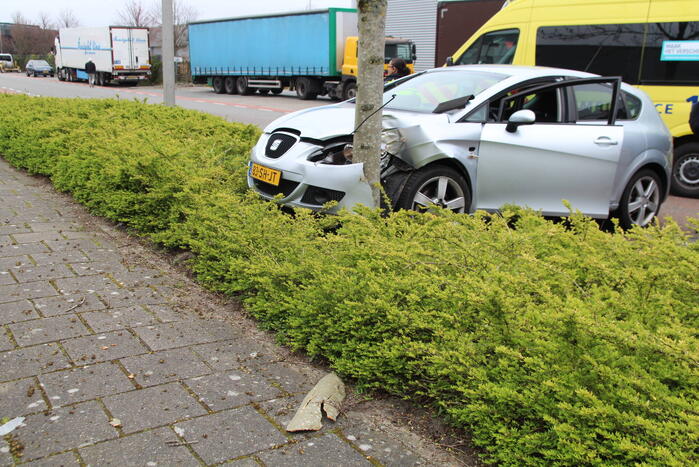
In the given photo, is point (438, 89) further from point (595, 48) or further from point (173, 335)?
point (595, 48)

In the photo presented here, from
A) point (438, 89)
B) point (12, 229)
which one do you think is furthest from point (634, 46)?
point (12, 229)

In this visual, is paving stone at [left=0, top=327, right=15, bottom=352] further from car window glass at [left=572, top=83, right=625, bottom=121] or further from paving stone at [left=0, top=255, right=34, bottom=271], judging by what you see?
car window glass at [left=572, top=83, right=625, bottom=121]

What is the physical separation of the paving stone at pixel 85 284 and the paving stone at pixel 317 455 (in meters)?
2.27

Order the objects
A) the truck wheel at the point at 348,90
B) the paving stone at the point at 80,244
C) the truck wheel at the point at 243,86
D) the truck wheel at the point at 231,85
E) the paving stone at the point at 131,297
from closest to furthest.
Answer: the paving stone at the point at 131,297
the paving stone at the point at 80,244
the truck wheel at the point at 348,90
the truck wheel at the point at 243,86
the truck wheel at the point at 231,85

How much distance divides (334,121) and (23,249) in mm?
2773

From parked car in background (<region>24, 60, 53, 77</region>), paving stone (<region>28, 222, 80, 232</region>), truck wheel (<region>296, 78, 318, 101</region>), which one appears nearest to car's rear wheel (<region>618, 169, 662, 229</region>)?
paving stone (<region>28, 222, 80, 232</region>)

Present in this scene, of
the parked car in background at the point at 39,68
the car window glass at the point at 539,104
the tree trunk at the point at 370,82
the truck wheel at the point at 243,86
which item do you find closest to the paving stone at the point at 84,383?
the tree trunk at the point at 370,82

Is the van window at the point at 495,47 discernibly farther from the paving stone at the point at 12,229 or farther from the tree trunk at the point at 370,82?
the paving stone at the point at 12,229

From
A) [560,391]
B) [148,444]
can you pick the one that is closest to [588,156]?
[560,391]

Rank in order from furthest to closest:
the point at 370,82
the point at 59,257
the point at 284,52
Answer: the point at 284,52 → the point at 59,257 → the point at 370,82

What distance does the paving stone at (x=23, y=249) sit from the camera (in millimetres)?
5109

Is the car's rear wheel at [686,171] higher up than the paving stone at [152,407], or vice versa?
the car's rear wheel at [686,171]

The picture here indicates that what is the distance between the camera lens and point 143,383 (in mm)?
3162

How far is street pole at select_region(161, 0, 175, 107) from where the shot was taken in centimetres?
1018
